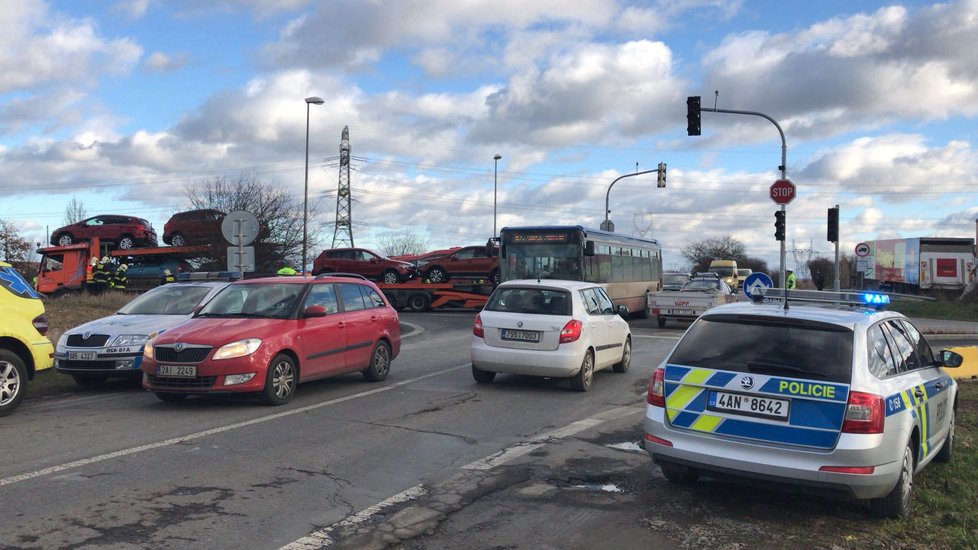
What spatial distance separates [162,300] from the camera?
497 inches

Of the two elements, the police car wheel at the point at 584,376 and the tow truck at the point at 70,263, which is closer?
the police car wheel at the point at 584,376

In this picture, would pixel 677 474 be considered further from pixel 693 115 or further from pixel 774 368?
pixel 693 115

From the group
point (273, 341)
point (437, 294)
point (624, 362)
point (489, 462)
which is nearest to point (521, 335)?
point (624, 362)

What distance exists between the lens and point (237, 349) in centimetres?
939

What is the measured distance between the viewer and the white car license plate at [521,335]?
11.3 metres

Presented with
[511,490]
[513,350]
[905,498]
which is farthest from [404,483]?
[513,350]

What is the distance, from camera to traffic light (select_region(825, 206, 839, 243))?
22625 mm

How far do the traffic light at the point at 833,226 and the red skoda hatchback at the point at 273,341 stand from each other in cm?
1504

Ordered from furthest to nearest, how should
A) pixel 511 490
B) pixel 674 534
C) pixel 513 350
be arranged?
1. pixel 513 350
2. pixel 511 490
3. pixel 674 534

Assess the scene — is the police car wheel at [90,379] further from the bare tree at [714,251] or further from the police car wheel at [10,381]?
the bare tree at [714,251]

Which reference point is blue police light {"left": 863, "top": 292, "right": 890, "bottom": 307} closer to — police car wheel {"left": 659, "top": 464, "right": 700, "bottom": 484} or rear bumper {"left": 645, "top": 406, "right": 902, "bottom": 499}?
rear bumper {"left": 645, "top": 406, "right": 902, "bottom": 499}

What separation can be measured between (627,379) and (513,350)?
99.6 inches

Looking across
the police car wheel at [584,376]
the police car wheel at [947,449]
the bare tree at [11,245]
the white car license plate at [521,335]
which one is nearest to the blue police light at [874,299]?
the police car wheel at [947,449]

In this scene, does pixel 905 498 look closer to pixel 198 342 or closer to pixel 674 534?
pixel 674 534
